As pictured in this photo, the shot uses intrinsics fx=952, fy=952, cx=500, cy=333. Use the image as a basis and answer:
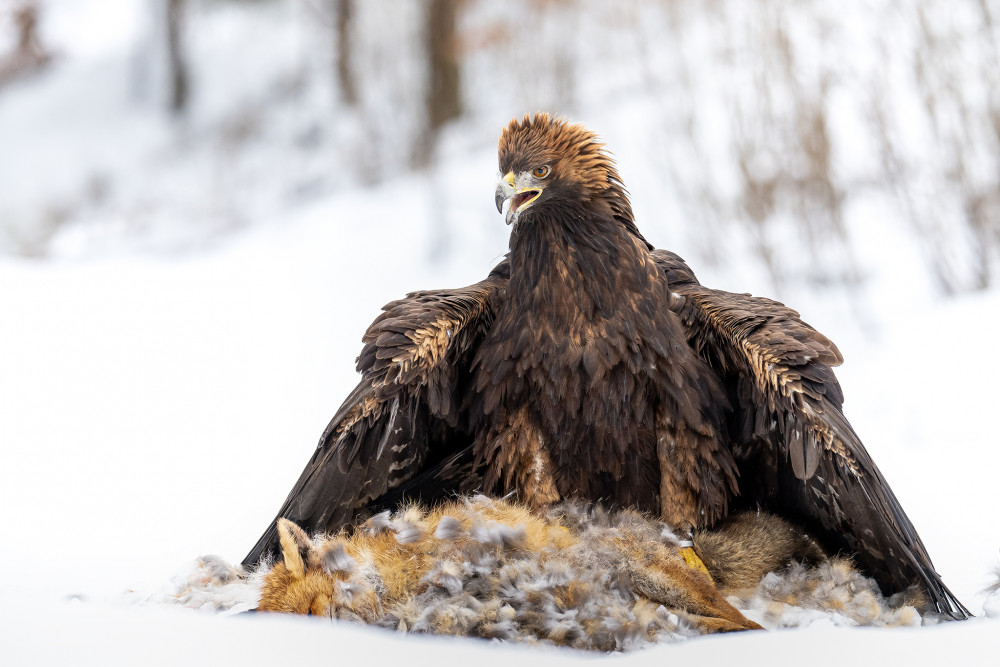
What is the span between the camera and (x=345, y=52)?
14906 mm

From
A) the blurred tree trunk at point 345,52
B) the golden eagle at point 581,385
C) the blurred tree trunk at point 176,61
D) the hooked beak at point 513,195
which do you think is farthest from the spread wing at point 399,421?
the blurred tree trunk at point 176,61

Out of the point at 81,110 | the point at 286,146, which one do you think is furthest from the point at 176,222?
the point at 81,110

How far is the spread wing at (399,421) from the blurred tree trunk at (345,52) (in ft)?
37.1

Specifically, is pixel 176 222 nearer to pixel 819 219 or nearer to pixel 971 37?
pixel 819 219

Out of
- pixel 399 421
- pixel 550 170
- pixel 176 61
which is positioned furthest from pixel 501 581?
pixel 176 61

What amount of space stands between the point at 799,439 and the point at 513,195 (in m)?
1.31

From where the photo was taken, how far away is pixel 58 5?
19438 mm

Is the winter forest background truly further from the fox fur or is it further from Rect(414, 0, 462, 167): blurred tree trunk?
the fox fur

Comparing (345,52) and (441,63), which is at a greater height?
(345,52)

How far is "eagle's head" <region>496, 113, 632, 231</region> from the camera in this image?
11.4 feet

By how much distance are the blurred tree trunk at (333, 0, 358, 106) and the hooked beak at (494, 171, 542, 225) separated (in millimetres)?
11360

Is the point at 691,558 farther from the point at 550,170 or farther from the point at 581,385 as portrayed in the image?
the point at 550,170

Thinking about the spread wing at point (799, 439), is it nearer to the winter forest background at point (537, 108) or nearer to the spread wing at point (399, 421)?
the spread wing at point (399, 421)

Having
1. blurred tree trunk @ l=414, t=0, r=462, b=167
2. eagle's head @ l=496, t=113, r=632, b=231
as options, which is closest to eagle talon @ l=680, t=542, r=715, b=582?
eagle's head @ l=496, t=113, r=632, b=231
